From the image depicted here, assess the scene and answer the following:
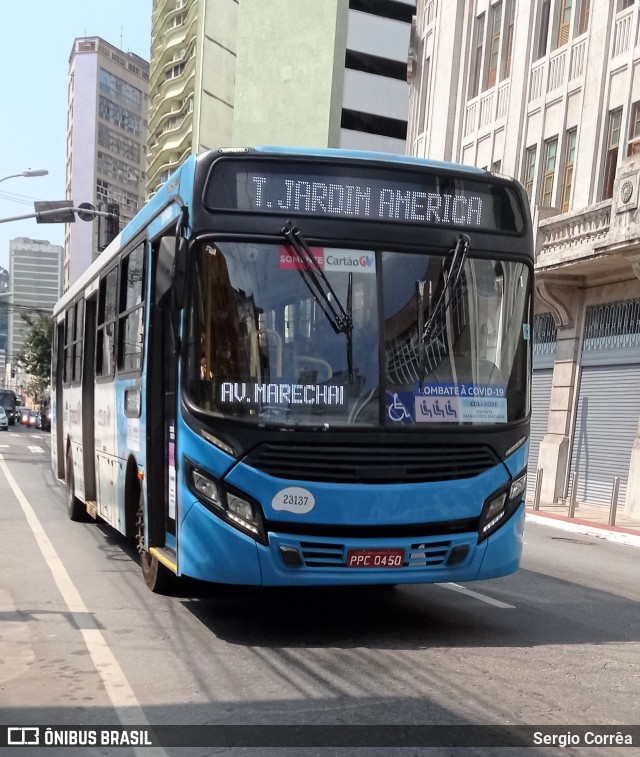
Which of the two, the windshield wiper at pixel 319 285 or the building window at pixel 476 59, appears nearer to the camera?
the windshield wiper at pixel 319 285

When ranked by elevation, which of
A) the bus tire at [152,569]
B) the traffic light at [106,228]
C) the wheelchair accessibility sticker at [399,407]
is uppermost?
the traffic light at [106,228]

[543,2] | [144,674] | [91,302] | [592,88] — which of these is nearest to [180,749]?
[144,674]

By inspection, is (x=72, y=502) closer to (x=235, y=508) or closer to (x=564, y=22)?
(x=235, y=508)

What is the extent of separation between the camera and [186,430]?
7.00 m

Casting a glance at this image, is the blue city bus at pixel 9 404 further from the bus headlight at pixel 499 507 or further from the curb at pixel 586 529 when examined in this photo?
the bus headlight at pixel 499 507

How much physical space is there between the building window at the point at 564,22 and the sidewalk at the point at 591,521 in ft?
37.3

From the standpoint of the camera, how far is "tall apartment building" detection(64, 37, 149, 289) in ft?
442

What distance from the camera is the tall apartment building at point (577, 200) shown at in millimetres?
23094

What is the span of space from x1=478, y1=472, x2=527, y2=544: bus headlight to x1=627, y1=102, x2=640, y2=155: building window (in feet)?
57.4

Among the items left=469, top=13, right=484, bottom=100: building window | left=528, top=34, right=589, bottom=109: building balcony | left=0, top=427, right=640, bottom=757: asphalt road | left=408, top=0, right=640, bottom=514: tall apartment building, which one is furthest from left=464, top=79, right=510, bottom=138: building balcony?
left=0, top=427, right=640, bottom=757: asphalt road

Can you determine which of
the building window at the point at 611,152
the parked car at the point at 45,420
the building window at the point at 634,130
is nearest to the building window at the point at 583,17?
the building window at the point at 611,152

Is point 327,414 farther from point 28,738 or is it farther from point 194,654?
point 28,738

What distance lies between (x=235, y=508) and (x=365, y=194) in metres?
2.26

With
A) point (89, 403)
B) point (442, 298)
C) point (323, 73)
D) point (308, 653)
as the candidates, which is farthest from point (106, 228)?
point (323, 73)
